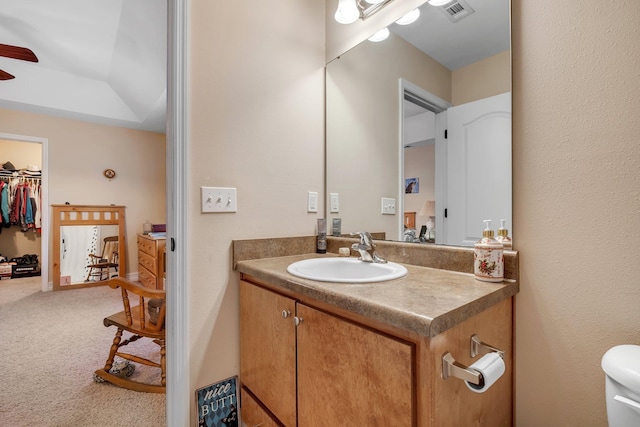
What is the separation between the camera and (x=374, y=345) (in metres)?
0.70

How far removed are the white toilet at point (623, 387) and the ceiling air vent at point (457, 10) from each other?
3.89 feet

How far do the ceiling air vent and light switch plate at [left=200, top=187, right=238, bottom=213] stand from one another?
46.0 inches

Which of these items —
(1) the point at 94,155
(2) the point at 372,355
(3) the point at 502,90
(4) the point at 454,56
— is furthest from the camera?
(1) the point at 94,155

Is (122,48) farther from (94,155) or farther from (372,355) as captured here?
(372,355)

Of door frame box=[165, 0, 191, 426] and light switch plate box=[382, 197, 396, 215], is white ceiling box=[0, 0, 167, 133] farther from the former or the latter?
light switch plate box=[382, 197, 396, 215]

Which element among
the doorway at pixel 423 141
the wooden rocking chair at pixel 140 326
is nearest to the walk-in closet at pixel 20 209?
the wooden rocking chair at pixel 140 326

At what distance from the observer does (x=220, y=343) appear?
4.25ft

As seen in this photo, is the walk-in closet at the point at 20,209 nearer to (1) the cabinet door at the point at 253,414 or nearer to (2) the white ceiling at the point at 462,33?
(1) the cabinet door at the point at 253,414

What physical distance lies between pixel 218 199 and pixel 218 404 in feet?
2.97

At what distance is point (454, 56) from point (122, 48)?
3.38 metres

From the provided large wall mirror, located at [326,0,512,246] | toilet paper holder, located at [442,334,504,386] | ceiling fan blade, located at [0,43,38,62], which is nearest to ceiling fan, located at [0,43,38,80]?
ceiling fan blade, located at [0,43,38,62]

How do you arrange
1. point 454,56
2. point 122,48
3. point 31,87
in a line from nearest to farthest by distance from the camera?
point 454,56
point 122,48
point 31,87

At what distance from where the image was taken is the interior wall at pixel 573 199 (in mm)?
756

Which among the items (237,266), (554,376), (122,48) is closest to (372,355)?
(554,376)
